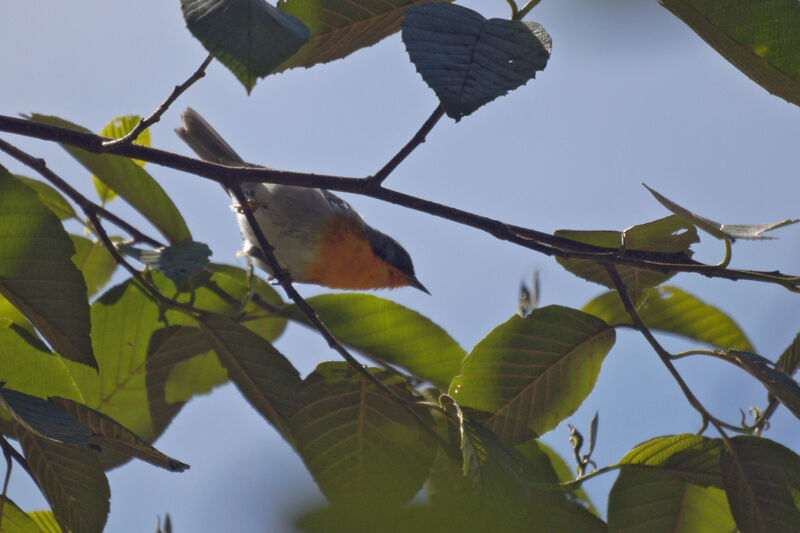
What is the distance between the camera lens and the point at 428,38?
1410 millimetres

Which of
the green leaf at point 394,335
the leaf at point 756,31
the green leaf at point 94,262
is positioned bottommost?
the green leaf at point 394,335

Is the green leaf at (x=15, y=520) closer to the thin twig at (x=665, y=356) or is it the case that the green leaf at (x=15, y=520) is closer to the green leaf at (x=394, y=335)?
the green leaf at (x=394, y=335)

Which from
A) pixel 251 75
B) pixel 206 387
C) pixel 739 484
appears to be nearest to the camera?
pixel 251 75

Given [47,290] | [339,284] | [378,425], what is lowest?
[378,425]

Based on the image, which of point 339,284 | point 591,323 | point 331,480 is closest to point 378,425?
point 331,480

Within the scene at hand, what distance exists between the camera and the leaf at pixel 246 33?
121 cm

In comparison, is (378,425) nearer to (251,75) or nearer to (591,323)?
(591,323)

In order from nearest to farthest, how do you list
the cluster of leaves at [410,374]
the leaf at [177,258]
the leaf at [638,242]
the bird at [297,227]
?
the cluster of leaves at [410,374]
the leaf at [638,242]
the leaf at [177,258]
the bird at [297,227]

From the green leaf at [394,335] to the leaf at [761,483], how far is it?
0.83m

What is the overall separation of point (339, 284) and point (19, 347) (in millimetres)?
2890

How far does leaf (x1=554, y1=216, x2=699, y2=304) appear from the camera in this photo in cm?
185

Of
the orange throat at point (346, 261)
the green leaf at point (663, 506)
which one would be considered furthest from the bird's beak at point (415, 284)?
the green leaf at point (663, 506)

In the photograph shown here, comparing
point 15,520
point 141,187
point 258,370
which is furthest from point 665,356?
point 141,187

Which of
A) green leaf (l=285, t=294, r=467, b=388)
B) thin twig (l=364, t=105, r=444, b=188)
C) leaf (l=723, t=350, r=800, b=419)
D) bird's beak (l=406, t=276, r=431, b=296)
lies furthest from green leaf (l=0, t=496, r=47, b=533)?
bird's beak (l=406, t=276, r=431, b=296)
